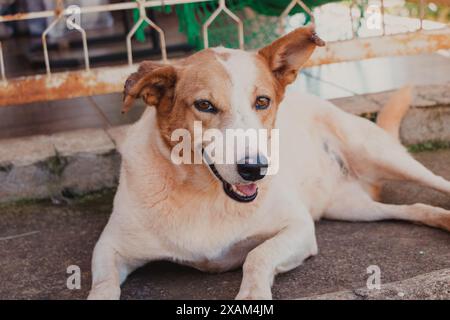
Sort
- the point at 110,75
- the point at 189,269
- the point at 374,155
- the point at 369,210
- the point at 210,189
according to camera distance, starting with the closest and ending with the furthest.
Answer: the point at 210,189 < the point at 189,269 < the point at 369,210 < the point at 374,155 < the point at 110,75

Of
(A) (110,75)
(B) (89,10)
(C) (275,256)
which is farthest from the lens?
(A) (110,75)

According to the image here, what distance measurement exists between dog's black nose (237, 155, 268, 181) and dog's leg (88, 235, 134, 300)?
70 centimetres

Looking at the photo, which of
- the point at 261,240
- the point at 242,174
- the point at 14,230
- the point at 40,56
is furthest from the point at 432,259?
the point at 40,56

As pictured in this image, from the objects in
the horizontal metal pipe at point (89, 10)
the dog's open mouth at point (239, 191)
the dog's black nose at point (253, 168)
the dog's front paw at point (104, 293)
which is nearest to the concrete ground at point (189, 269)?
the dog's front paw at point (104, 293)

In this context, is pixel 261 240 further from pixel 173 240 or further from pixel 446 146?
pixel 446 146

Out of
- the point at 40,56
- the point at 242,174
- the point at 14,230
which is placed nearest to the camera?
the point at 242,174

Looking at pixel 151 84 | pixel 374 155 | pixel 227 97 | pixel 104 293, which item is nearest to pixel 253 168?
pixel 227 97

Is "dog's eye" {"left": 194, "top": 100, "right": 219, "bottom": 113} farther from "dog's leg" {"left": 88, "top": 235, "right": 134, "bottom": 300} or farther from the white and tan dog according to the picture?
"dog's leg" {"left": 88, "top": 235, "right": 134, "bottom": 300}

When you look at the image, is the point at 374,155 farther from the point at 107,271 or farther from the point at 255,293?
the point at 107,271

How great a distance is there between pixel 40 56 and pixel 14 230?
3453 millimetres

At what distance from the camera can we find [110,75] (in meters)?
4.11

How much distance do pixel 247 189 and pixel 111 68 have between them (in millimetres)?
1692

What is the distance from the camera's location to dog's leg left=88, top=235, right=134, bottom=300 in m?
2.74
